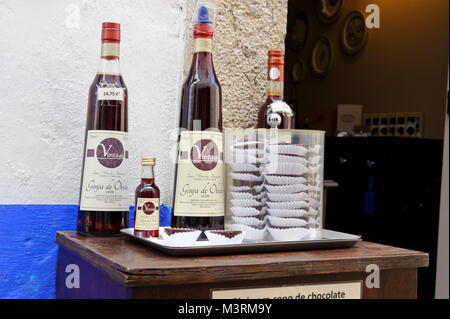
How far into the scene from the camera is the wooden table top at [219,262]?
2.16ft

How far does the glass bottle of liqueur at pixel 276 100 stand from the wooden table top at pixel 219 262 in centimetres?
28

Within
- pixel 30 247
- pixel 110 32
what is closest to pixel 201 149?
pixel 110 32

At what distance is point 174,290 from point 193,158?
29cm

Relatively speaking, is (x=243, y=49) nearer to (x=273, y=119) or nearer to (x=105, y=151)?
(x=273, y=119)

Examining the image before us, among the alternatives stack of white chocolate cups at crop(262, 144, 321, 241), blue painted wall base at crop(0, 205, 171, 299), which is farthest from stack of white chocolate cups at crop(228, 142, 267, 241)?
blue painted wall base at crop(0, 205, 171, 299)

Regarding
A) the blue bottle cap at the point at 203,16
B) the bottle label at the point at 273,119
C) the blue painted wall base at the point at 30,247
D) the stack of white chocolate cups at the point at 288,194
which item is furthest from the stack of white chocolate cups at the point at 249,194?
the blue painted wall base at the point at 30,247

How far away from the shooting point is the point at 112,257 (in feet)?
2.36

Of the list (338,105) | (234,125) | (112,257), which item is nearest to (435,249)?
(338,105)

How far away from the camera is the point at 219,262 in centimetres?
71

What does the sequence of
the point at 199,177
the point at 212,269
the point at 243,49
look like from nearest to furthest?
the point at 212,269 < the point at 199,177 < the point at 243,49

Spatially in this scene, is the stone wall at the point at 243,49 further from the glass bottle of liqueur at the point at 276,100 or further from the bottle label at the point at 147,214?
the bottle label at the point at 147,214

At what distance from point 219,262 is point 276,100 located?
424 mm

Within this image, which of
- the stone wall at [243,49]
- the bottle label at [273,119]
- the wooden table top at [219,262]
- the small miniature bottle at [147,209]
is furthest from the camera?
the stone wall at [243,49]

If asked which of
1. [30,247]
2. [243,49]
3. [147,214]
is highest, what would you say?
[243,49]
